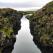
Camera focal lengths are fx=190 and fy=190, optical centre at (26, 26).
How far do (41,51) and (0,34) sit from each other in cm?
2045

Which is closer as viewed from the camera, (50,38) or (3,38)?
(3,38)

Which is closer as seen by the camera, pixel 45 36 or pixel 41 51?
pixel 41 51

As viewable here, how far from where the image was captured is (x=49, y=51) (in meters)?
84.8

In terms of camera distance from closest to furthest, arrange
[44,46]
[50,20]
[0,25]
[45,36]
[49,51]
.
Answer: [49,51] → [44,46] → [45,36] → [0,25] → [50,20]

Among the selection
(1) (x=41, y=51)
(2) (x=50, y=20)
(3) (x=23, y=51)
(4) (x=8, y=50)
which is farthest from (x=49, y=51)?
(2) (x=50, y=20)

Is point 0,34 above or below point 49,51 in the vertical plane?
above

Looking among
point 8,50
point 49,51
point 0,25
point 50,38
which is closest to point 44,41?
point 50,38

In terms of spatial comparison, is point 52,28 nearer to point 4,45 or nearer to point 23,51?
point 23,51

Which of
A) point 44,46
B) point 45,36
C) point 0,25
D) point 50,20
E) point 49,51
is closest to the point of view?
point 49,51

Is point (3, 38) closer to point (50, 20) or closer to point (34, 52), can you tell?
point (34, 52)

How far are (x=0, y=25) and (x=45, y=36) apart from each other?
25.6 meters

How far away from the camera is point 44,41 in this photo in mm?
92812

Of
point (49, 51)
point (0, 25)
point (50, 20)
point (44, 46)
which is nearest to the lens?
point (49, 51)

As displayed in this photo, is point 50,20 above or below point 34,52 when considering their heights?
above
